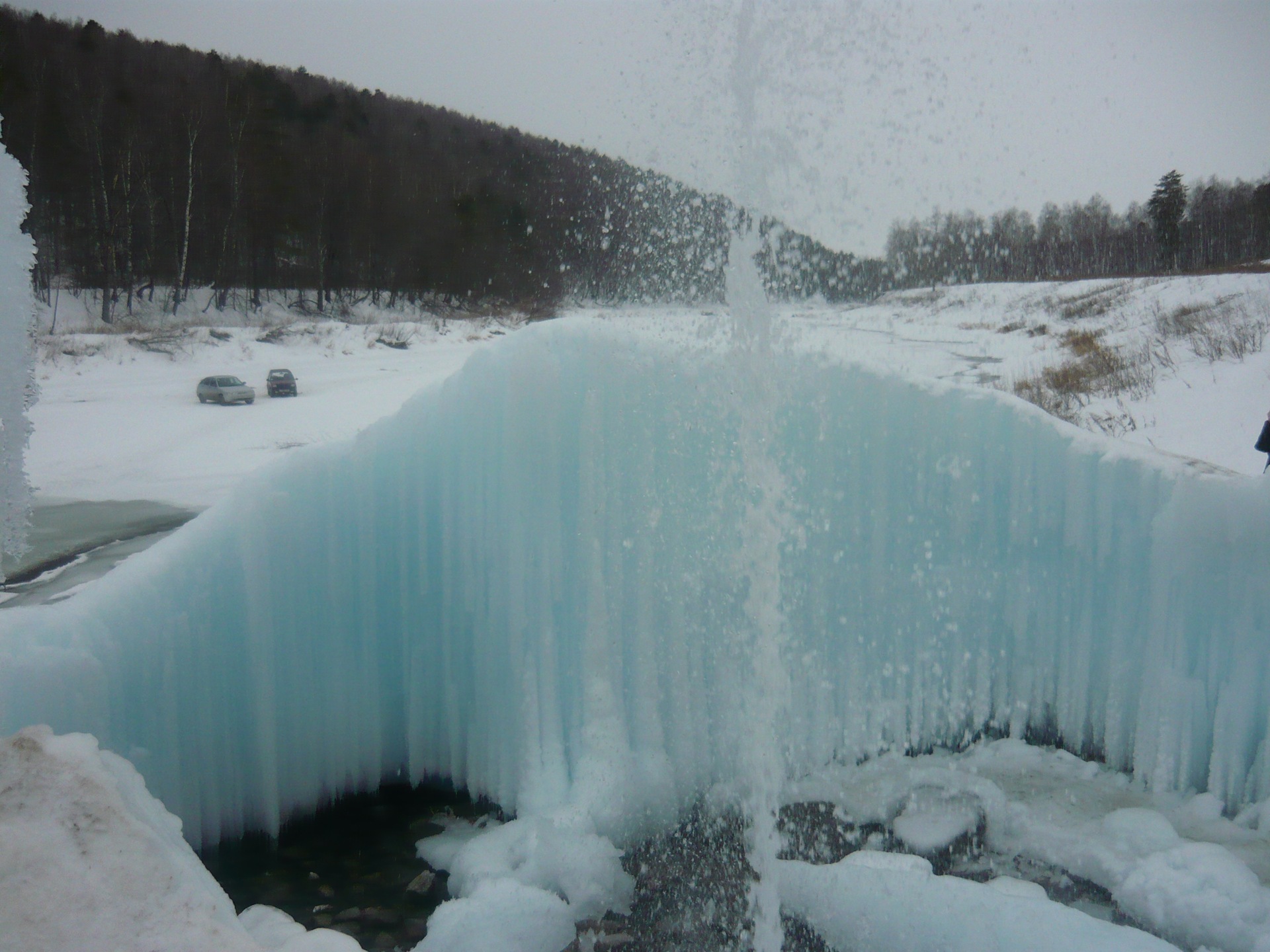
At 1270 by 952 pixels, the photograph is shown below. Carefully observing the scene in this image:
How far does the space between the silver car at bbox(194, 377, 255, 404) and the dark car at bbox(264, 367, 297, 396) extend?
576 mm

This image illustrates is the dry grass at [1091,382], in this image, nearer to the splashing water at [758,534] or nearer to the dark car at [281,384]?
the splashing water at [758,534]

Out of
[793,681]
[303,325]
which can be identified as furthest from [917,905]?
[303,325]

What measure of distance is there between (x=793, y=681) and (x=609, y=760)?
105 centimetres

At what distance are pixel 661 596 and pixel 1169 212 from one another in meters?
31.5

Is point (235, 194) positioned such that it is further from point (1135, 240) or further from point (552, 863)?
point (1135, 240)

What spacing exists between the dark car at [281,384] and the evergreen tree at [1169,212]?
28.8 metres

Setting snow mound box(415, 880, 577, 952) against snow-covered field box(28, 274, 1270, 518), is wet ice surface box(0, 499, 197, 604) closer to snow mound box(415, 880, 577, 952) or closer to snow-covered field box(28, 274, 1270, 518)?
snow-covered field box(28, 274, 1270, 518)

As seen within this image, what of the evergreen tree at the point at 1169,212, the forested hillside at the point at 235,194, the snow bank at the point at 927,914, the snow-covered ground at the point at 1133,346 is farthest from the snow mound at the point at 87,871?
the evergreen tree at the point at 1169,212

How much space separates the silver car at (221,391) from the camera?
41.4 feet

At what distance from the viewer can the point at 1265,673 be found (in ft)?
10.7

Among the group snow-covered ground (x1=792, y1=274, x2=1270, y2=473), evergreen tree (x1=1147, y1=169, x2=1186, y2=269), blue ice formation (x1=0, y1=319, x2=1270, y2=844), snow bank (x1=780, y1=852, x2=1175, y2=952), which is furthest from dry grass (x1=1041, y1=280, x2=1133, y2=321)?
snow bank (x1=780, y1=852, x2=1175, y2=952)

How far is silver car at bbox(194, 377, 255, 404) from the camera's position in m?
12.6

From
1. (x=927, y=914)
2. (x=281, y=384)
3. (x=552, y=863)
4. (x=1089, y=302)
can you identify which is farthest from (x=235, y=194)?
(x=927, y=914)

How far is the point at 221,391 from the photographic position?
496 inches
